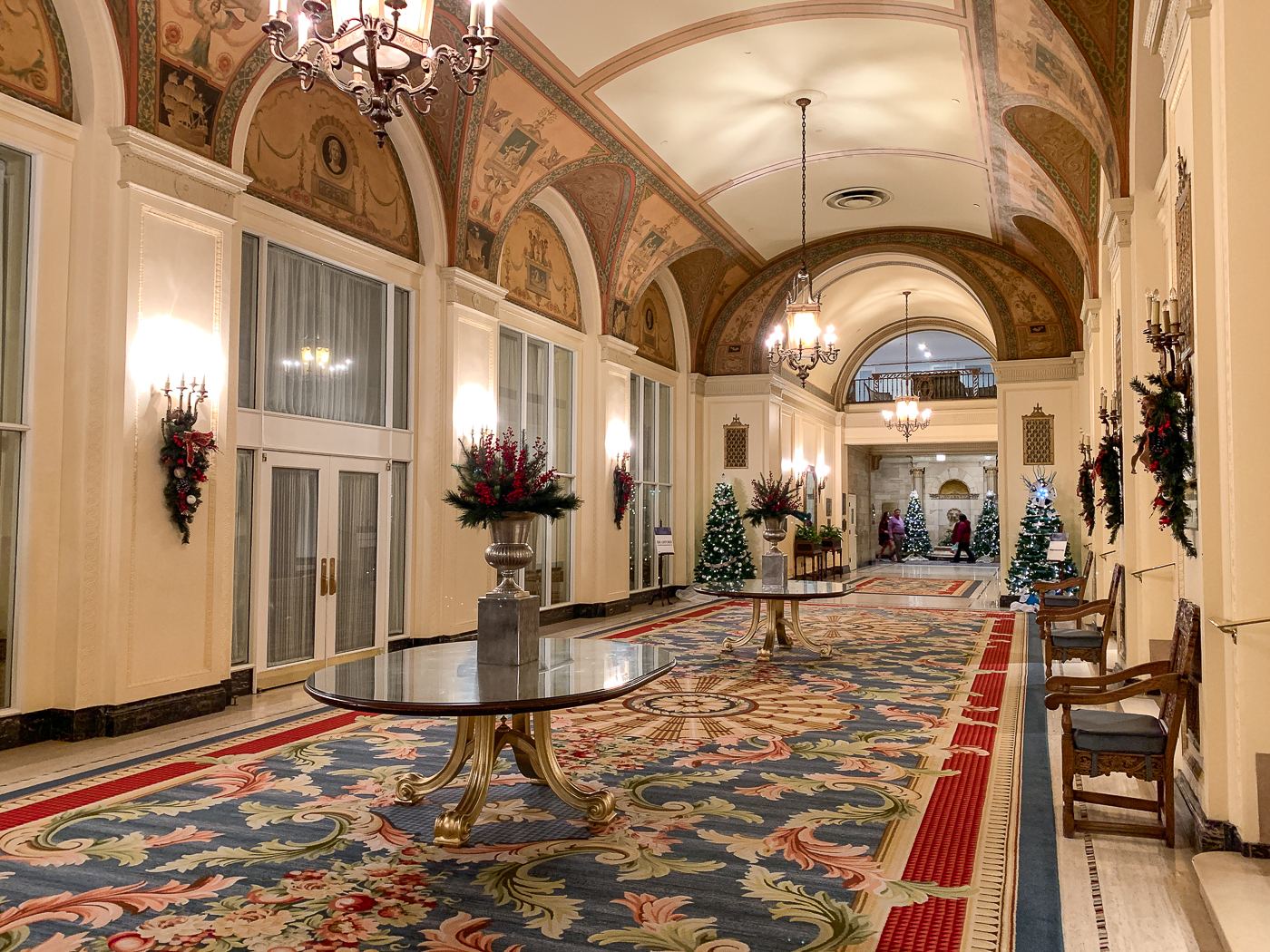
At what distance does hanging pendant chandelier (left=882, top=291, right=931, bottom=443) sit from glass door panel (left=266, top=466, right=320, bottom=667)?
15.3 metres

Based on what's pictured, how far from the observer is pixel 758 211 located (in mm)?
13711

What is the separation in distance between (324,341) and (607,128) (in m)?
4.04

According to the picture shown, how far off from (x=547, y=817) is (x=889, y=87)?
27.6 feet

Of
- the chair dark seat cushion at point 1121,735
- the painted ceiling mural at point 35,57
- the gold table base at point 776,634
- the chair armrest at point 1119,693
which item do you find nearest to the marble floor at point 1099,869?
the chair dark seat cushion at point 1121,735

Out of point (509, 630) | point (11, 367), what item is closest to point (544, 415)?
point (11, 367)

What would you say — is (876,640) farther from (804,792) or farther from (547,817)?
(547,817)

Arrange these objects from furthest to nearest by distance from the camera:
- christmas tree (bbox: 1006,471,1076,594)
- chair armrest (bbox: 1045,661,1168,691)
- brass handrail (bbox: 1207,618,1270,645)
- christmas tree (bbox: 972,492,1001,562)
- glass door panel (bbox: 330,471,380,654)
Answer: christmas tree (bbox: 972,492,1001,562), christmas tree (bbox: 1006,471,1076,594), glass door panel (bbox: 330,471,380,654), chair armrest (bbox: 1045,661,1168,691), brass handrail (bbox: 1207,618,1270,645)

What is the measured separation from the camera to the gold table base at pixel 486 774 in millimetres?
3995

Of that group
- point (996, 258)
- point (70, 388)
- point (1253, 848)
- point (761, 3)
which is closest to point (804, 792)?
point (1253, 848)

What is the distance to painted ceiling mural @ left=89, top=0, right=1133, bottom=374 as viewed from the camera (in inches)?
260

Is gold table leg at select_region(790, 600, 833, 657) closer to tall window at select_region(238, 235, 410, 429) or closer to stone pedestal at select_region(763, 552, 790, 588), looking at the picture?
stone pedestal at select_region(763, 552, 790, 588)

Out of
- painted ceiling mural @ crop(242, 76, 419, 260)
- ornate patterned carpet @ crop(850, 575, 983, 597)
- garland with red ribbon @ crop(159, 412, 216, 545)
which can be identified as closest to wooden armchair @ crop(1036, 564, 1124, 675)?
garland with red ribbon @ crop(159, 412, 216, 545)

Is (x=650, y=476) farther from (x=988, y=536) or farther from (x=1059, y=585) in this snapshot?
(x=988, y=536)

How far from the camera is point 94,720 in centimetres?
593
